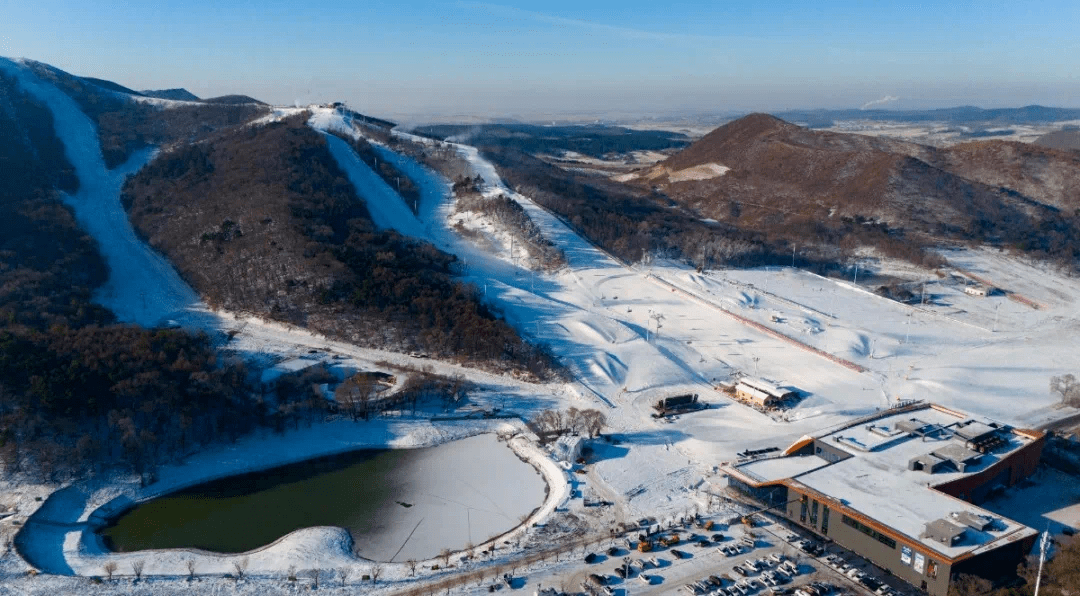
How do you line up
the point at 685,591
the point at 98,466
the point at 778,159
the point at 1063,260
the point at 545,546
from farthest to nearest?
the point at 778,159 < the point at 1063,260 < the point at 98,466 < the point at 545,546 < the point at 685,591

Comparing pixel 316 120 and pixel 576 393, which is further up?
pixel 316 120

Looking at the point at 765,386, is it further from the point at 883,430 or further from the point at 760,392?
the point at 883,430

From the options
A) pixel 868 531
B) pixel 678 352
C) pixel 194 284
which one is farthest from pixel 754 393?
pixel 194 284

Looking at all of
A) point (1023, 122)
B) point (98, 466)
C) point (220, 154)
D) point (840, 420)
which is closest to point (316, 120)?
point (220, 154)

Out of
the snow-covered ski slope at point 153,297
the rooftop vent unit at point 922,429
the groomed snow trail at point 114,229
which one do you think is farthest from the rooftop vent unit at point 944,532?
the groomed snow trail at point 114,229

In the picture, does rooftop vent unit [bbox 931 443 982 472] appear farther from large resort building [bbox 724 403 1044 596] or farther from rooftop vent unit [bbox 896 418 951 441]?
rooftop vent unit [bbox 896 418 951 441]

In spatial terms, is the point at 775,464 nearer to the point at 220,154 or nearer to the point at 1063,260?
the point at 1063,260
